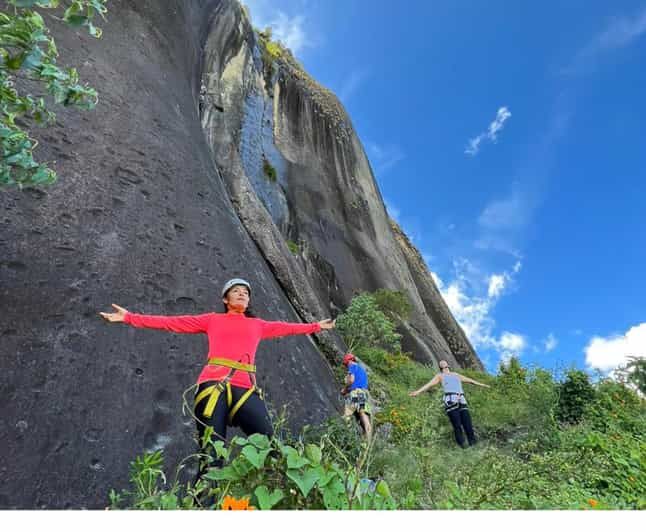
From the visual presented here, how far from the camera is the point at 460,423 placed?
684cm

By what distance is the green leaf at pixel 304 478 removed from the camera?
1.30m

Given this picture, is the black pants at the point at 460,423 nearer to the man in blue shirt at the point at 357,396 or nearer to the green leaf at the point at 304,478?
the man in blue shirt at the point at 357,396

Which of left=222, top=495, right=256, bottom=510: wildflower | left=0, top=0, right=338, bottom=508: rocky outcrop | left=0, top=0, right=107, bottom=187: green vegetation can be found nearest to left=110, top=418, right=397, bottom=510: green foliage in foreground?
left=222, top=495, right=256, bottom=510: wildflower

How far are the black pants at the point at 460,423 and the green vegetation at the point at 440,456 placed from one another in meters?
0.19

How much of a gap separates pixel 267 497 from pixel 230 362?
1.50 metres

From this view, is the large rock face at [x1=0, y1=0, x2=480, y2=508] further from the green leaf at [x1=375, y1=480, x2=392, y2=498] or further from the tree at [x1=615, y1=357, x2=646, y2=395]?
the tree at [x1=615, y1=357, x2=646, y2=395]

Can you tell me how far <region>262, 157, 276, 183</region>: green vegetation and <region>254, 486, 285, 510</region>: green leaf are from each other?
16.7m

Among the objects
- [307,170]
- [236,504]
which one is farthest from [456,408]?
[307,170]

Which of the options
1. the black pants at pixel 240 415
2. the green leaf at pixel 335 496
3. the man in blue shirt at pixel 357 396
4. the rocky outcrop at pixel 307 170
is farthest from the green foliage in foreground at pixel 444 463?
the rocky outcrop at pixel 307 170

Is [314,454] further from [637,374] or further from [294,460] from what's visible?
[637,374]

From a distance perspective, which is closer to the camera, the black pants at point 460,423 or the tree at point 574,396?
the black pants at point 460,423

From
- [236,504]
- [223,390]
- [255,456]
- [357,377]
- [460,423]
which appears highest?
[357,377]
